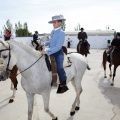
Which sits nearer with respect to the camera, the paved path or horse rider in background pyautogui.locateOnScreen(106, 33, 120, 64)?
the paved path

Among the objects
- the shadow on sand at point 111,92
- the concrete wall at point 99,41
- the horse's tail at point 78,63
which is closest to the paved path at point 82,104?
the shadow on sand at point 111,92

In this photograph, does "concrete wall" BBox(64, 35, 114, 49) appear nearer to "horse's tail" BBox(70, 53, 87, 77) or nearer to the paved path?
the paved path

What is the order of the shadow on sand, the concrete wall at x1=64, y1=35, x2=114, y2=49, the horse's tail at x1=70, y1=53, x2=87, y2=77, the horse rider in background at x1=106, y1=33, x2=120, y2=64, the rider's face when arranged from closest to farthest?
the rider's face < the horse's tail at x1=70, y1=53, x2=87, y2=77 < the shadow on sand < the horse rider in background at x1=106, y1=33, x2=120, y2=64 < the concrete wall at x1=64, y1=35, x2=114, y2=49

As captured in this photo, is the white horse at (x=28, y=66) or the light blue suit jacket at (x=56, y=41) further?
the light blue suit jacket at (x=56, y=41)

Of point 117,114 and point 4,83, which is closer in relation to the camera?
point 117,114

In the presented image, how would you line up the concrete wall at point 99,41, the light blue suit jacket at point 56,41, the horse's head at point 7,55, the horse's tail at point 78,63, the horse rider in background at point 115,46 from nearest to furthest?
the horse's head at point 7,55, the light blue suit jacket at point 56,41, the horse's tail at point 78,63, the horse rider in background at point 115,46, the concrete wall at point 99,41

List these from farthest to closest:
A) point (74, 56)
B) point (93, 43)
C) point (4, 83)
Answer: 1. point (93, 43)
2. point (4, 83)
3. point (74, 56)

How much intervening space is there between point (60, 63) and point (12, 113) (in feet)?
6.81

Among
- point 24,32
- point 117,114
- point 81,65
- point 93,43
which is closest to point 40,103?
point 81,65

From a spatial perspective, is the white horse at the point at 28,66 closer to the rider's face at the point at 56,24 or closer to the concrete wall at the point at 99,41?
the rider's face at the point at 56,24

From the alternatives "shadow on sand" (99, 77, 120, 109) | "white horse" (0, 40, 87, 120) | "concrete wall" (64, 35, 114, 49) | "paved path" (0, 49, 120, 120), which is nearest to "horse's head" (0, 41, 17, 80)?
"white horse" (0, 40, 87, 120)

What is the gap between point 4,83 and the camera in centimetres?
862

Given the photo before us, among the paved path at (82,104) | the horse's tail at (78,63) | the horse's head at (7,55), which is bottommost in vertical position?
the paved path at (82,104)

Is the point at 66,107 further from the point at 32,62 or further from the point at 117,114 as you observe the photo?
the point at 32,62
